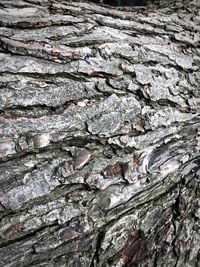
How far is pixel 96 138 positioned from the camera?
1403 millimetres

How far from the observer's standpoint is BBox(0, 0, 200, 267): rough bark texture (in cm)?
129

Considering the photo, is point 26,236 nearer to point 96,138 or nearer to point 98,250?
point 98,250

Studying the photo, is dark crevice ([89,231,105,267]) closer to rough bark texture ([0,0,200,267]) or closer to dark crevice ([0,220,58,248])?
rough bark texture ([0,0,200,267])

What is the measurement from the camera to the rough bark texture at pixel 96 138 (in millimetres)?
1287

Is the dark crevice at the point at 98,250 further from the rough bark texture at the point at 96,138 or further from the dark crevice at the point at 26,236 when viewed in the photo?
the dark crevice at the point at 26,236

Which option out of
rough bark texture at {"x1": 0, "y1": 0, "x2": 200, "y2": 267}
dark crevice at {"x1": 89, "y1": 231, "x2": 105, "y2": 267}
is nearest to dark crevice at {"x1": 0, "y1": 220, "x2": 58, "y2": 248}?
rough bark texture at {"x1": 0, "y1": 0, "x2": 200, "y2": 267}

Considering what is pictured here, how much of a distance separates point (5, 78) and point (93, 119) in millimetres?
353

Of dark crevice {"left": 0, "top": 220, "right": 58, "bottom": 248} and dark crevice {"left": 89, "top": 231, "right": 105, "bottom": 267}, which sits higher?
dark crevice {"left": 0, "top": 220, "right": 58, "bottom": 248}

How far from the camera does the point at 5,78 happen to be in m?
1.29

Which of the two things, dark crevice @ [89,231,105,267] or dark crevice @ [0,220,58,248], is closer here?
dark crevice @ [0,220,58,248]

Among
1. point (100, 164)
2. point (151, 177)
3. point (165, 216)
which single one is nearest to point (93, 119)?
point (100, 164)

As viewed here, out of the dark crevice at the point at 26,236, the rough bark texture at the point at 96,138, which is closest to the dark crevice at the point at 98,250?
the rough bark texture at the point at 96,138

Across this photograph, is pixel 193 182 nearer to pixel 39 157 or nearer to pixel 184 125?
pixel 184 125

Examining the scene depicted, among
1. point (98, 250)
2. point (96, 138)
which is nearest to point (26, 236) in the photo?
point (98, 250)
